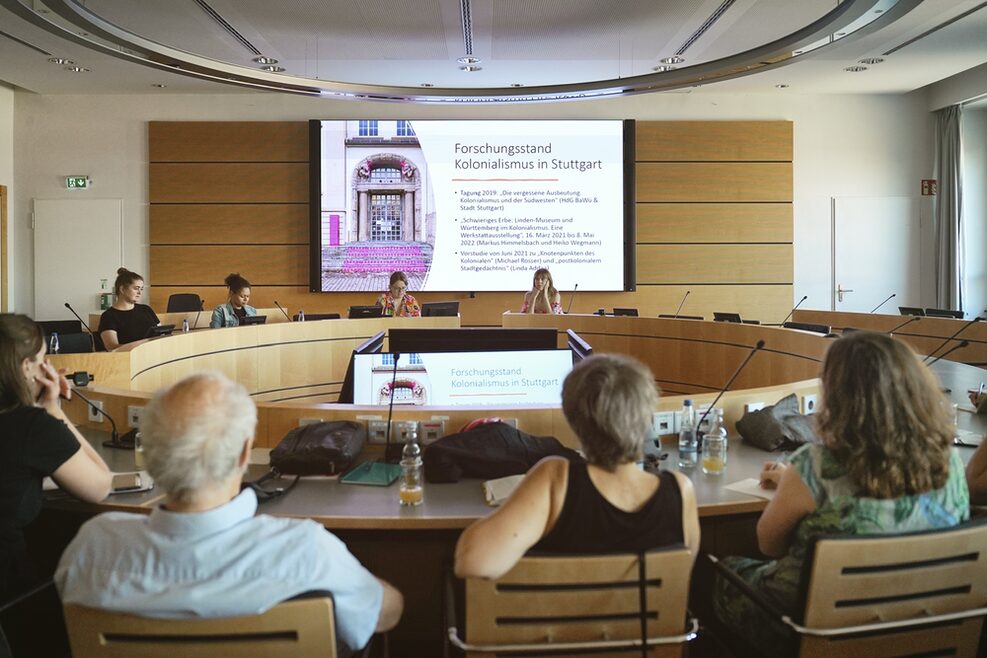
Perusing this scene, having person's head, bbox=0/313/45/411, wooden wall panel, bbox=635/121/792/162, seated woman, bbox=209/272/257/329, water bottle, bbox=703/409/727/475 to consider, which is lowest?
water bottle, bbox=703/409/727/475

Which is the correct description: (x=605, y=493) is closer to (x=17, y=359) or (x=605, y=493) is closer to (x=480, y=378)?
(x=17, y=359)

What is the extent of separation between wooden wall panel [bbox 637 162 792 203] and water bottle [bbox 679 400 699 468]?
6.08m

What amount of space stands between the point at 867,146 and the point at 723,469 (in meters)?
7.67

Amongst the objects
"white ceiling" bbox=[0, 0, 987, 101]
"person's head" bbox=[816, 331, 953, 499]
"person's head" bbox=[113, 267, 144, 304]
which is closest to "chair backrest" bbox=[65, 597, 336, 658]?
"person's head" bbox=[816, 331, 953, 499]

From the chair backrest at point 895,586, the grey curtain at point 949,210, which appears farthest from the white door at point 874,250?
the chair backrest at point 895,586

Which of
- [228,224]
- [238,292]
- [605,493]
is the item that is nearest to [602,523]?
[605,493]

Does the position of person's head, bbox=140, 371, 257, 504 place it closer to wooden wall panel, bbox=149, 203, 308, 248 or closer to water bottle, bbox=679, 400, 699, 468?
water bottle, bbox=679, 400, 699, 468

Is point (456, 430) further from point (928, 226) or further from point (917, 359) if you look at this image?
point (928, 226)

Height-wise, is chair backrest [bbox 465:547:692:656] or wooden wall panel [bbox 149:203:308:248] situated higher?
wooden wall panel [bbox 149:203:308:248]

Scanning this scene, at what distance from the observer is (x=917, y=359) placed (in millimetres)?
1674

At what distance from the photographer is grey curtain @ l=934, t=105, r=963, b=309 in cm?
819

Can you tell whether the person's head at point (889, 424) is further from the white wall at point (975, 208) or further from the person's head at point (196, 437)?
the white wall at point (975, 208)

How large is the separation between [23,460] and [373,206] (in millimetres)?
6856

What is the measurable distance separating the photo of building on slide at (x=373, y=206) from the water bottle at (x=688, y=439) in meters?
6.03
